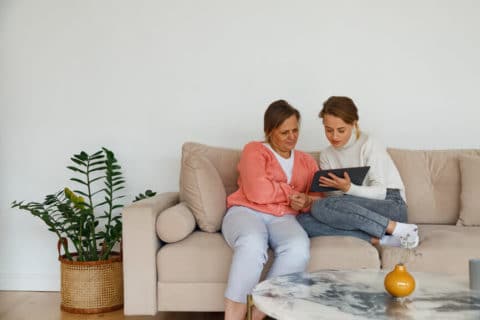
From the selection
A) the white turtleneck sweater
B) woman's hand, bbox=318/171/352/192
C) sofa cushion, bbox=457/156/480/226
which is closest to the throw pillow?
woman's hand, bbox=318/171/352/192

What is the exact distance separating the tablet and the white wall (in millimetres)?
832

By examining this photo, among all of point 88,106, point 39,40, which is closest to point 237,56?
point 88,106

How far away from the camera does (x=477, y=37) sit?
4.05m

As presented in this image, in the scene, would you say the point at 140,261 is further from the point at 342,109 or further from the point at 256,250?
the point at 342,109

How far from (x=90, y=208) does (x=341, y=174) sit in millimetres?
1462

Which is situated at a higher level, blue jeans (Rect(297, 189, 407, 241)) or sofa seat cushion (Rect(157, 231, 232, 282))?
blue jeans (Rect(297, 189, 407, 241))

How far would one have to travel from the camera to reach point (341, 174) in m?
3.28

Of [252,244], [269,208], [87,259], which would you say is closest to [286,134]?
[269,208]

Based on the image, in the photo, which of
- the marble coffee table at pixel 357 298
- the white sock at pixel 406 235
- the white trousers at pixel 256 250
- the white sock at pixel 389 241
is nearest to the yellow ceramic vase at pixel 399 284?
the marble coffee table at pixel 357 298

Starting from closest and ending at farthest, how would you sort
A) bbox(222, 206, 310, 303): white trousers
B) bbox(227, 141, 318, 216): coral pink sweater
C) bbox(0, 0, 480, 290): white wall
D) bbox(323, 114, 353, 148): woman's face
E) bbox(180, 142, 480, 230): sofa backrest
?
bbox(222, 206, 310, 303): white trousers
bbox(227, 141, 318, 216): coral pink sweater
bbox(323, 114, 353, 148): woman's face
bbox(180, 142, 480, 230): sofa backrest
bbox(0, 0, 480, 290): white wall

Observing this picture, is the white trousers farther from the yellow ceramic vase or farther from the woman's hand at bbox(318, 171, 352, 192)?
the yellow ceramic vase

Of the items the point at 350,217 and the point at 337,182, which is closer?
the point at 350,217

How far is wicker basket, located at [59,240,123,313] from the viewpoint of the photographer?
364 cm

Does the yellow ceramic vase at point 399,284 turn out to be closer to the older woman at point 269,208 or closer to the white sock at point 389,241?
the older woman at point 269,208
